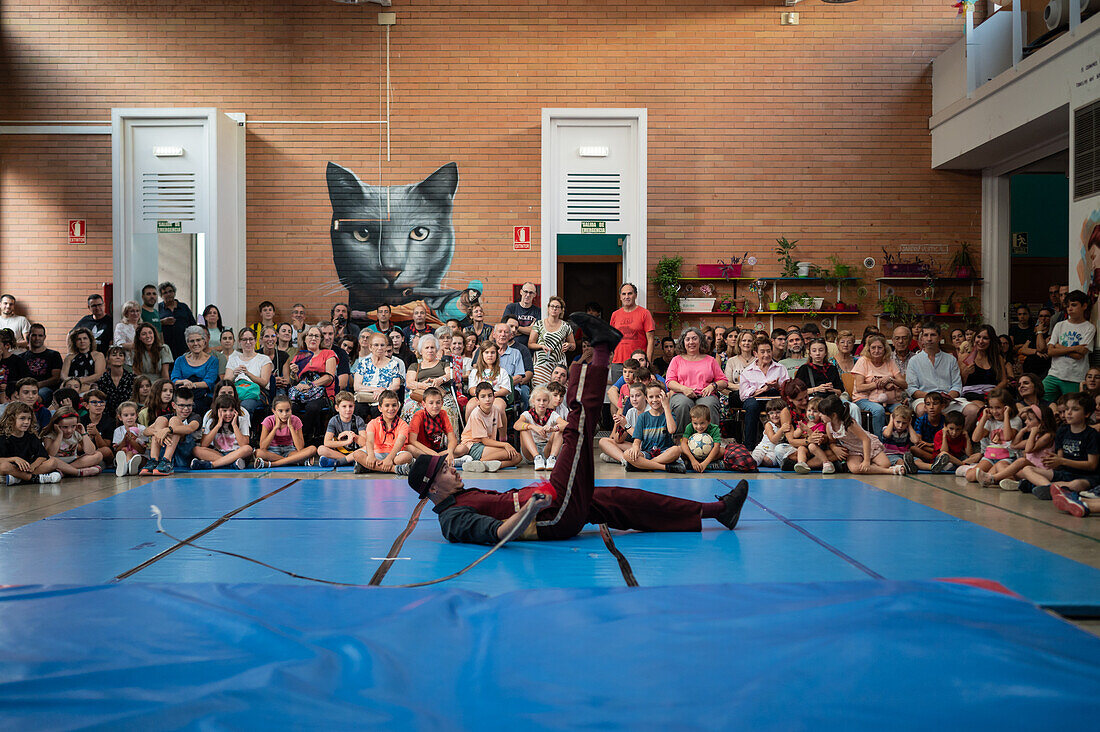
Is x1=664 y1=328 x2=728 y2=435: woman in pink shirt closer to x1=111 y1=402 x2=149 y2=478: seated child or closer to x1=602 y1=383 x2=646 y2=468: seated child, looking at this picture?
x1=602 y1=383 x2=646 y2=468: seated child

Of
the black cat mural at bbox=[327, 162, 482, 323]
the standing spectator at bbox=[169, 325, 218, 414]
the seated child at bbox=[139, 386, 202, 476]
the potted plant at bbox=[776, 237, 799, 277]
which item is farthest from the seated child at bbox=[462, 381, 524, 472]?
the potted plant at bbox=[776, 237, 799, 277]

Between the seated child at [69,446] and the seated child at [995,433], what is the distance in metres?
8.06

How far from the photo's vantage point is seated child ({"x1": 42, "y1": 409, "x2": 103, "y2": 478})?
24.2ft

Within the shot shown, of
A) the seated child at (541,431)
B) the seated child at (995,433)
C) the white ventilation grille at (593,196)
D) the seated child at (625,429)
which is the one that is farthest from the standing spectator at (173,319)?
the seated child at (995,433)

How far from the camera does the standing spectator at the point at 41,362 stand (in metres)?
8.67

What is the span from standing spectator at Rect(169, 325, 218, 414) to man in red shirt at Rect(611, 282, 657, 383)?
181 inches

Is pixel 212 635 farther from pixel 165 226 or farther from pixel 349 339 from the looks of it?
pixel 165 226

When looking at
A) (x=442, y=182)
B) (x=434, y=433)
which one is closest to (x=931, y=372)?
(x=434, y=433)

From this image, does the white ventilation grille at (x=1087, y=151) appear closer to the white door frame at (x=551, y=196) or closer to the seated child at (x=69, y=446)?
the white door frame at (x=551, y=196)

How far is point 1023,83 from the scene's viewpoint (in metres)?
9.13

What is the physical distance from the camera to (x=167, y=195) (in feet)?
34.4

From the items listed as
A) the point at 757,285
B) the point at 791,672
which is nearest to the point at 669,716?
the point at 791,672

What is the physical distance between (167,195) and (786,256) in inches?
329

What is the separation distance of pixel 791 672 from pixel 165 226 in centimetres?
1021
